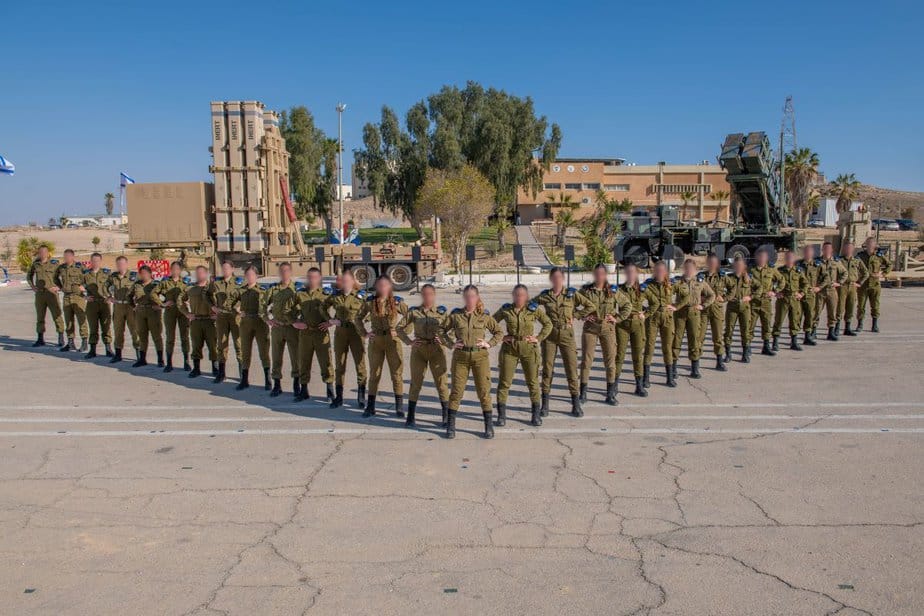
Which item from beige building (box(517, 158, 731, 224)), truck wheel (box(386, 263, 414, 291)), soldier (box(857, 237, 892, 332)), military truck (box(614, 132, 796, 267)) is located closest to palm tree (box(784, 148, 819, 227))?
beige building (box(517, 158, 731, 224))

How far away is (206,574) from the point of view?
4629 mm

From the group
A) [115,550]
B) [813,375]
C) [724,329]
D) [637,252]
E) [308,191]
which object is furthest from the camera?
[308,191]

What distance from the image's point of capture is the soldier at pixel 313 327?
870 cm

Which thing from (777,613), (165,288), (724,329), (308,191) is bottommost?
(777,613)

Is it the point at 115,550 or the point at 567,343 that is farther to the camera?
the point at 567,343

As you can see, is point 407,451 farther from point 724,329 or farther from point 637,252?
point 637,252

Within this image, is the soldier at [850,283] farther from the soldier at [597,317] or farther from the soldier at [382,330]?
the soldier at [382,330]

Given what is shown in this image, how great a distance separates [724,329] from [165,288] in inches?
317

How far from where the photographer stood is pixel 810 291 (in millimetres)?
11758

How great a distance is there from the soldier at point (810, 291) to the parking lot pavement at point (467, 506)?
8.64 ft

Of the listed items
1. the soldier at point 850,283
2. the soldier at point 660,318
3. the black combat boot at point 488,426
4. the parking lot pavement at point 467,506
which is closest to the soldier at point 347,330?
the parking lot pavement at point 467,506

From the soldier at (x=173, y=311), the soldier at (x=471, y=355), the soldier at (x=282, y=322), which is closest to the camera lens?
the soldier at (x=471, y=355)

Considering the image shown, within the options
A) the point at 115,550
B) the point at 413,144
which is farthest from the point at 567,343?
the point at 413,144

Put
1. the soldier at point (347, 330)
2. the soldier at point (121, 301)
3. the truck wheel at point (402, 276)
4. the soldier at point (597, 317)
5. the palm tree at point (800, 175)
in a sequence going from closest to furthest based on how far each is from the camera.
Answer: the soldier at point (347, 330) → the soldier at point (597, 317) → the soldier at point (121, 301) → the truck wheel at point (402, 276) → the palm tree at point (800, 175)
